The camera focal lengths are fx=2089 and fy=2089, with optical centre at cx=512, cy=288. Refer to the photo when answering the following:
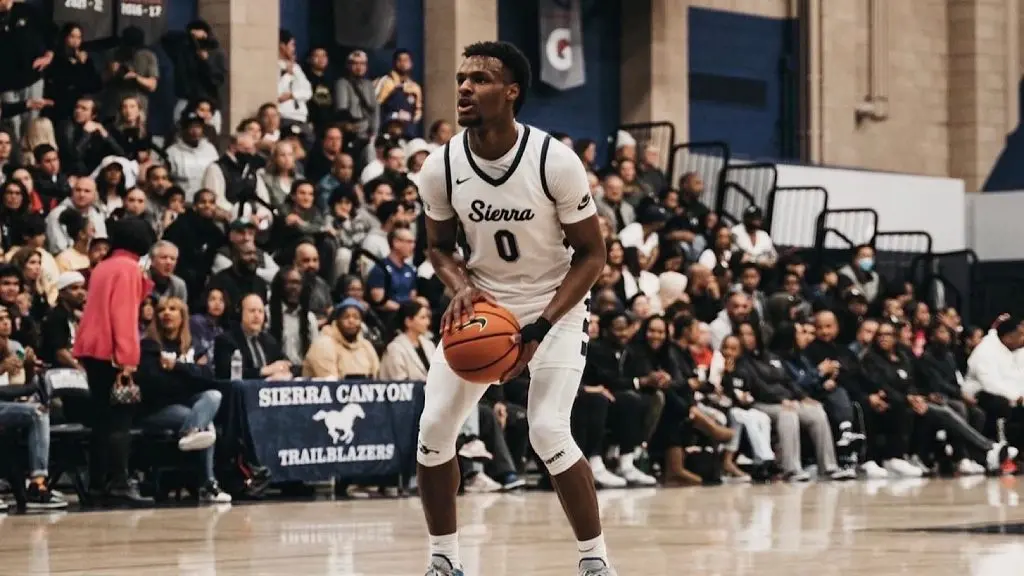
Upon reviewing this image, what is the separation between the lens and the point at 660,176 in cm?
2605

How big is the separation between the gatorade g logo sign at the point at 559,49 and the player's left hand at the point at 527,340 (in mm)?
21044

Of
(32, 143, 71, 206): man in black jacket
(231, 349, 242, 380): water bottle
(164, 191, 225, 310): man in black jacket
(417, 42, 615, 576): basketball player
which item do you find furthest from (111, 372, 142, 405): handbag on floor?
(417, 42, 615, 576): basketball player

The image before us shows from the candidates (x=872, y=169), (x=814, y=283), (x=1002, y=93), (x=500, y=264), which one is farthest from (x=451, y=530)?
(x=1002, y=93)

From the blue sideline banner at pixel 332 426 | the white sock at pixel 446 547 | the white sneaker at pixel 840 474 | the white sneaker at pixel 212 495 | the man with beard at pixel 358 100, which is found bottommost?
the white sneaker at pixel 840 474

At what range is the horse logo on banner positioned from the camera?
Result: 17359 mm

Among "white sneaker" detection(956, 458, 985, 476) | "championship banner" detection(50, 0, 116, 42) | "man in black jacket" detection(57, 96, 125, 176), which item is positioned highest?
"championship banner" detection(50, 0, 116, 42)

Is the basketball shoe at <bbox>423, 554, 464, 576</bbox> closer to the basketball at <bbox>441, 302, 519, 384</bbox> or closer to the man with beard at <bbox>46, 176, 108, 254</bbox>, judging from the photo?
the basketball at <bbox>441, 302, 519, 384</bbox>

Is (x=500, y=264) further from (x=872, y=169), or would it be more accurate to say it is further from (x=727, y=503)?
(x=872, y=169)

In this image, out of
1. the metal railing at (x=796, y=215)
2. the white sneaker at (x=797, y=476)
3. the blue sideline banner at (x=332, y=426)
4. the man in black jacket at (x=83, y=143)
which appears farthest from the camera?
the metal railing at (x=796, y=215)

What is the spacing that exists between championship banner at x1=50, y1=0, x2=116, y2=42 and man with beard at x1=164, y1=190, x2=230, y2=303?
12.3 feet

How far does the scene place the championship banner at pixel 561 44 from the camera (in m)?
29.4

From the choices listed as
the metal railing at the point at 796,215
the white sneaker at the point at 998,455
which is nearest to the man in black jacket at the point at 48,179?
the white sneaker at the point at 998,455

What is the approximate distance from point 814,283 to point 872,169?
20.9ft

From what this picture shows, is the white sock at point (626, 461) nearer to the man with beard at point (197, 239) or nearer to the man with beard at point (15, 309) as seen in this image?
the man with beard at point (197, 239)
